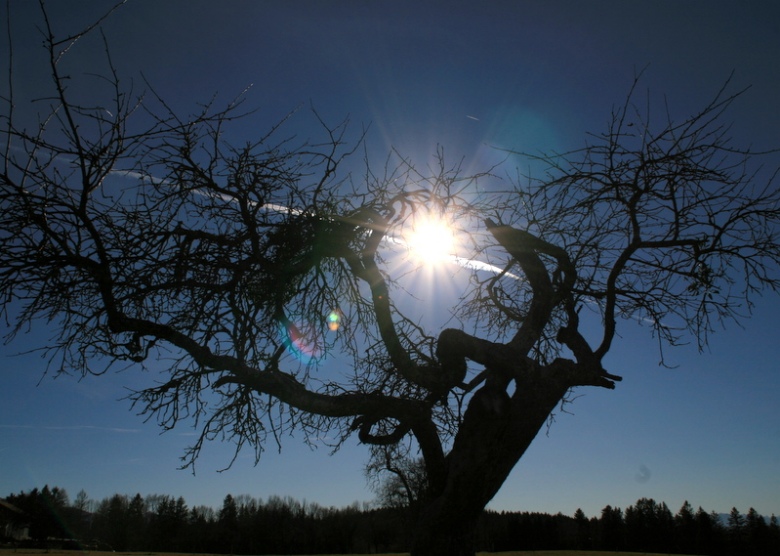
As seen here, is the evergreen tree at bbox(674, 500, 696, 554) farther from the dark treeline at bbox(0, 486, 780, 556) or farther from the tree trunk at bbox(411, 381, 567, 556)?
the tree trunk at bbox(411, 381, 567, 556)

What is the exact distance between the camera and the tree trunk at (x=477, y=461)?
4449 mm

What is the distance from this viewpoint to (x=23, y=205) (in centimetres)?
400

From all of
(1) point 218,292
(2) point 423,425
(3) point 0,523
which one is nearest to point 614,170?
(2) point 423,425

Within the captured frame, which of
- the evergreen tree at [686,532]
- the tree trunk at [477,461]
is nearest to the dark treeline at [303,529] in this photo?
the evergreen tree at [686,532]

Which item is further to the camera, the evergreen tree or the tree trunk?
the evergreen tree

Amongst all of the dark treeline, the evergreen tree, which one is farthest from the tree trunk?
the evergreen tree

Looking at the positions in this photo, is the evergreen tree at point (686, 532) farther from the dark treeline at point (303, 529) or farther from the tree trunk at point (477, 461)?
the tree trunk at point (477, 461)

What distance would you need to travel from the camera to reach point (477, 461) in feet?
15.1

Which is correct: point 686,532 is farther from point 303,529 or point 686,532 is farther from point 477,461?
point 477,461

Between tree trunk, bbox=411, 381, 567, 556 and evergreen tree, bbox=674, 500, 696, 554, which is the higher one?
tree trunk, bbox=411, 381, 567, 556

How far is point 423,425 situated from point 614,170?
3.26 meters

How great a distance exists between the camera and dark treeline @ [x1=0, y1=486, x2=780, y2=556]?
230 feet

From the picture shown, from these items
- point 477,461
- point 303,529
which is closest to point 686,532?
point 303,529

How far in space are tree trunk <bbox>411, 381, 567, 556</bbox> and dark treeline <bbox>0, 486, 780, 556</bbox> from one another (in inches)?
2559
